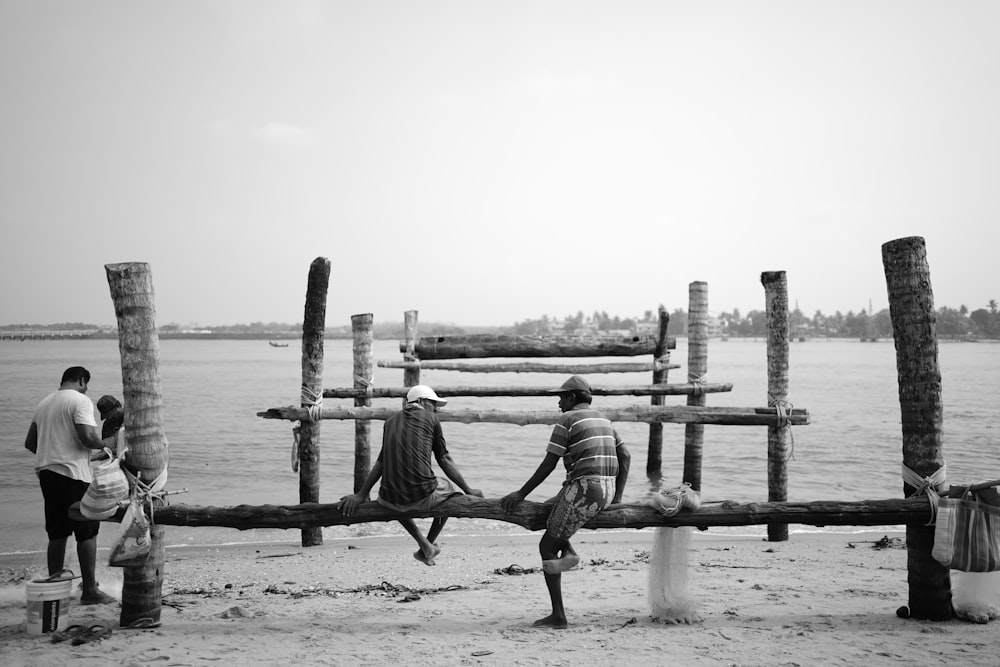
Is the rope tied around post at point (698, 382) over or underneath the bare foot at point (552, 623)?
over

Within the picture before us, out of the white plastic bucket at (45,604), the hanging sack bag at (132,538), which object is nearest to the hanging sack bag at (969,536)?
the hanging sack bag at (132,538)

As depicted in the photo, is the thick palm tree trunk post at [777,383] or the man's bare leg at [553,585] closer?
the man's bare leg at [553,585]

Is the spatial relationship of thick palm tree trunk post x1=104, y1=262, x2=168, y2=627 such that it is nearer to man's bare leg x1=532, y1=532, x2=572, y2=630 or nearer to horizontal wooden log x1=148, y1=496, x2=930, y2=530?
horizontal wooden log x1=148, y1=496, x2=930, y2=530

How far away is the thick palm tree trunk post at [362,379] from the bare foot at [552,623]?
17.5 feet

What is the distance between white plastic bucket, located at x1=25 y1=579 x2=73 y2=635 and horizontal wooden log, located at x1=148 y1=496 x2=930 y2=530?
735 mm

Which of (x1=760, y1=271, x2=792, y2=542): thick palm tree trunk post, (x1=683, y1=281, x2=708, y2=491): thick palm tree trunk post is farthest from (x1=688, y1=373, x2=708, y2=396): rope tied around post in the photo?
(x1=760, y1=271, x2=792, y2=542): thick palm tree trunk post

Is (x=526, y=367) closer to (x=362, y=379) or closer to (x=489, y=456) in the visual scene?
(x=362, y=379)

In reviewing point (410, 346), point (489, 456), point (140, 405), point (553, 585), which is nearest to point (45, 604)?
point (140, 405)

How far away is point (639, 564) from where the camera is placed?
7184mm

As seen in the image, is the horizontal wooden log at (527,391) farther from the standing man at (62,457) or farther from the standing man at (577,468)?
the standing man at (577,468)

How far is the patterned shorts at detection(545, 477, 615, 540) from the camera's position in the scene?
15.0 feet

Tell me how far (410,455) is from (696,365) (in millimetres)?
6511

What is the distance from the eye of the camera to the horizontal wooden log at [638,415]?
7941 millimetres

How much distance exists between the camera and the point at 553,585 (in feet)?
15.6
